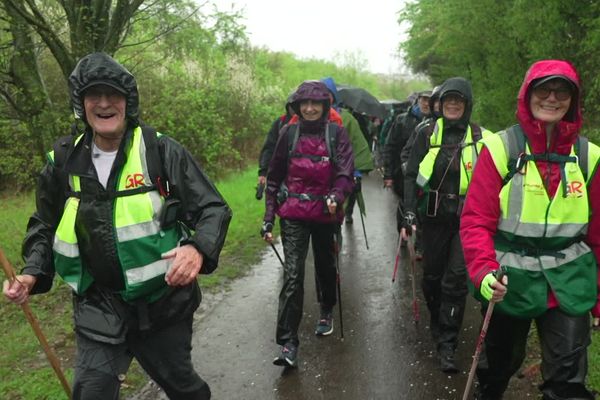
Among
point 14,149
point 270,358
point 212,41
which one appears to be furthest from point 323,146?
point 14,149

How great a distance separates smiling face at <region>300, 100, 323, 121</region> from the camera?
4.38m

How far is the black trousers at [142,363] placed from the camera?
2462 mm

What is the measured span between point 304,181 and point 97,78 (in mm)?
2148

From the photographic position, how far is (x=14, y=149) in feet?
28.2

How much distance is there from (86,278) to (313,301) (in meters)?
3.39

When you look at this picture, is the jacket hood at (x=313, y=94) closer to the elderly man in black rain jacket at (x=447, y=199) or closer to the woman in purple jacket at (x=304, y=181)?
the woman in purple jacket at (x=304, y=181)

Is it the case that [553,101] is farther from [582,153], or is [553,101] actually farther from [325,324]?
[325,324]

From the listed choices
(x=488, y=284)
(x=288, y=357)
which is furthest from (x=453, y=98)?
(x=288, y=357)

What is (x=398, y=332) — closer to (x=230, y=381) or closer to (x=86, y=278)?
(x=230, y=381)

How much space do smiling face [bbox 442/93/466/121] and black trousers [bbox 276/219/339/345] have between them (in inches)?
51.3

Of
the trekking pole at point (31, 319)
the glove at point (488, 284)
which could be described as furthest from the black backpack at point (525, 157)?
the trekking pole at point (31, 319)

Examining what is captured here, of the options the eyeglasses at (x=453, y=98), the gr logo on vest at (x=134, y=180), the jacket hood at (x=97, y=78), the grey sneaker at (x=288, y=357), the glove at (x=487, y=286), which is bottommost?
the grey sneaker at (x=288, y=357)

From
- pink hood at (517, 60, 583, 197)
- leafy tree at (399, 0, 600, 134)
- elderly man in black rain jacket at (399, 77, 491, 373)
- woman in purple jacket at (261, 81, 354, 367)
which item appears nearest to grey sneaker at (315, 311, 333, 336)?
woman in purple jacket at (261, 81, 354, 367)

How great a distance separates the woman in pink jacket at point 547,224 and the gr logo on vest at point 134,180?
162 cm
